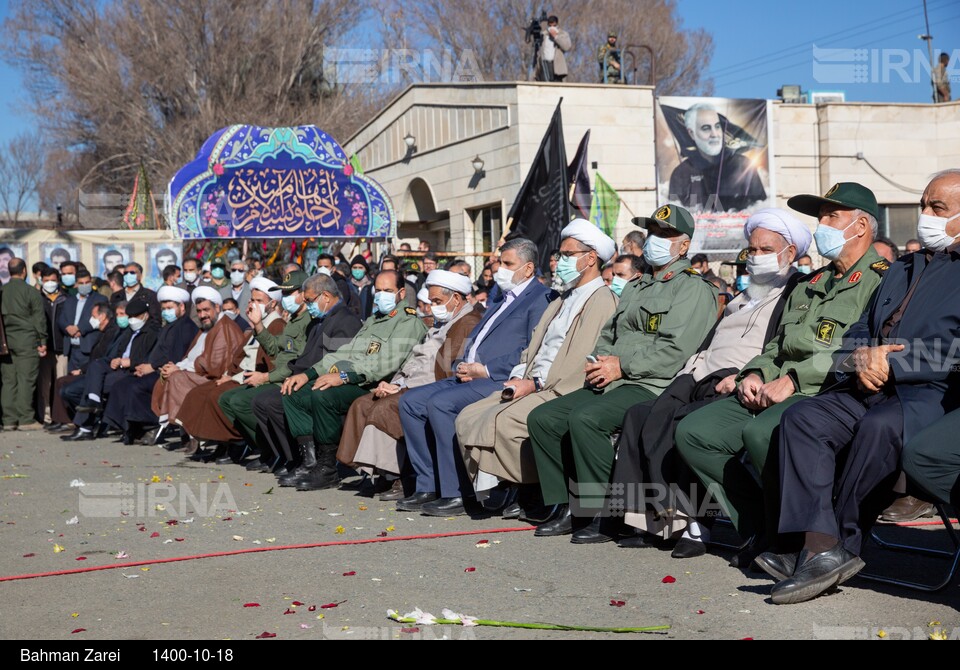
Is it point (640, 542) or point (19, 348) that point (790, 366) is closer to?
point (640, 542)

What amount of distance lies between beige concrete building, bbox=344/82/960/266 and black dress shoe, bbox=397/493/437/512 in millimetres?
14257

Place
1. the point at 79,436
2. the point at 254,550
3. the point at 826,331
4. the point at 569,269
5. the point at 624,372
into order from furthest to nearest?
the point at 79,436
the point at 569,269
the point at 624,372
the point at 254,550
the point at 826,331

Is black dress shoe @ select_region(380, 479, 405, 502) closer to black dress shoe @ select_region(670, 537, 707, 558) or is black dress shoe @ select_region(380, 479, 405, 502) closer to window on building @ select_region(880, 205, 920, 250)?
black dress shoe @ select_region(670, 537, 707, 558)

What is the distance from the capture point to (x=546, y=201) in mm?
13789

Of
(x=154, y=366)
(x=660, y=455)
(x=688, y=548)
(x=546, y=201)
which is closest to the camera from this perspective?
(x=688, y=548)

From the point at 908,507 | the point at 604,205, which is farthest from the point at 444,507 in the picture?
the point at 604,205

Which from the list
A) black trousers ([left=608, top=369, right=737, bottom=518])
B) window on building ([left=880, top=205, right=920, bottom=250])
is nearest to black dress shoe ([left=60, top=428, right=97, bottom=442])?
black trousers ([left=608, top=369, right=737, bottom=518])

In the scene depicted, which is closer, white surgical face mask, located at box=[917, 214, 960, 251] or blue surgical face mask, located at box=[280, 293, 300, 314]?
white surgical face mask, located at box=[917, 214, 960, 251]

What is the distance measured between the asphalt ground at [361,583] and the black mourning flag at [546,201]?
17.7 feet

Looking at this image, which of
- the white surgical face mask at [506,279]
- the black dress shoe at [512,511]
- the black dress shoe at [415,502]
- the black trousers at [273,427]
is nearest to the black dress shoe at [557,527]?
the black dress shoe at [512,511]

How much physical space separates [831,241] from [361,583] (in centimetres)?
313

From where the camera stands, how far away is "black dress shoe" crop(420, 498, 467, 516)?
820 cm

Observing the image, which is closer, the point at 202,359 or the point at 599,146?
the point at 202,359

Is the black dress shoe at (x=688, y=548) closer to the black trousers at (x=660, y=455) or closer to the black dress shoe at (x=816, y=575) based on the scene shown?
the black trousers at (x=660, y=455)
